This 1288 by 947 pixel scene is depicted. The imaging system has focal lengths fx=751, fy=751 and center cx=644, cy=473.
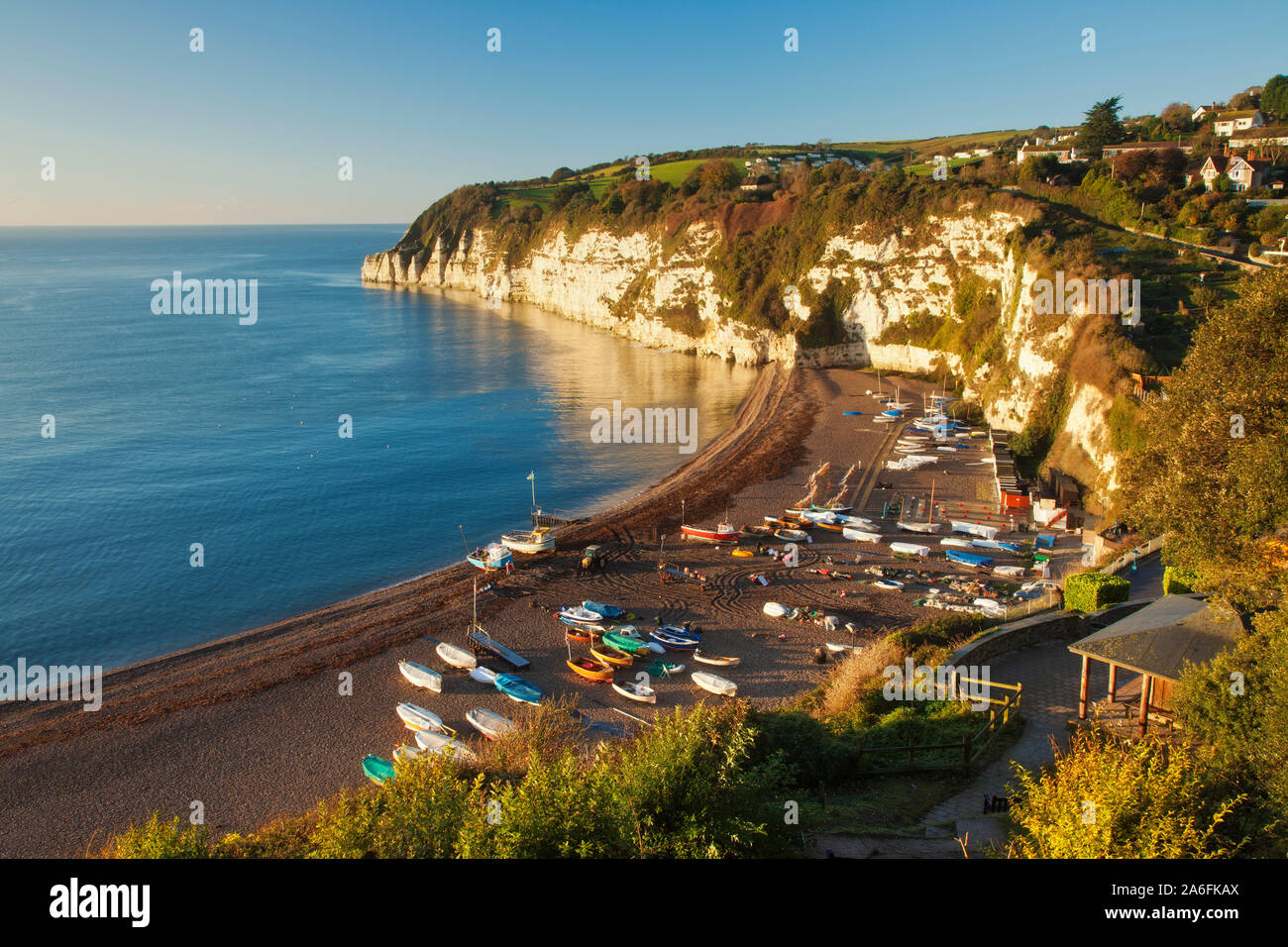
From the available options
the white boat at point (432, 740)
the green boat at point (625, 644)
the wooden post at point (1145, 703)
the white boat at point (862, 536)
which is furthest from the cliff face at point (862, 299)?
the white boat at point (432, 740)

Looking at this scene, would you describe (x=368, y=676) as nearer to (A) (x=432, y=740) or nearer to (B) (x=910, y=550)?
(A) (x=432, y=740)

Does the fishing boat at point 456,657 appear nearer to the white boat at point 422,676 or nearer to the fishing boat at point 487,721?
the white boat at point 422,676

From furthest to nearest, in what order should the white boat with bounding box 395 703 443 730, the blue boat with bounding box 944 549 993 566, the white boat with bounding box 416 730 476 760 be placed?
the blue boat with bounding box 944 549 993 566, the white boat with bounding box 395 703 443 730, the white boat with bounding box 416 730 476 760

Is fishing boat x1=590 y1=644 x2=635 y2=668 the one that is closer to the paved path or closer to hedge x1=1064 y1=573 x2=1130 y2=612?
the paved path

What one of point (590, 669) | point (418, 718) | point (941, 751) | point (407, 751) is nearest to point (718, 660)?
point (590, 669)

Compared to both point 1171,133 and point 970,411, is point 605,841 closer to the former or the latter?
point 970,411

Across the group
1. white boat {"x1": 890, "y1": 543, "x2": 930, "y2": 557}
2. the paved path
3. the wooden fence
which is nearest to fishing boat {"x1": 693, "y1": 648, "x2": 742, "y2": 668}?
the paved path
